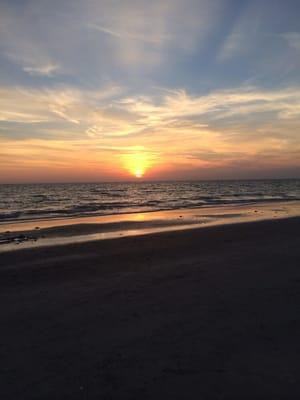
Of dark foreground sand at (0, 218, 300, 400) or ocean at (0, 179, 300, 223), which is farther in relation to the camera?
ocean at (0, 179, 300, 223)

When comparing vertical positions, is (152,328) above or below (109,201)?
above

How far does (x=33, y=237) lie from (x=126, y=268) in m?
8.88

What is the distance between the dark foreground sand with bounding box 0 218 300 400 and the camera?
170 inches

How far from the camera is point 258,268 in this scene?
32.2 ft

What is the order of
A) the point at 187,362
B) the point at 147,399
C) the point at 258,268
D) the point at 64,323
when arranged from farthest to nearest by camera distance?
1. the point at 258,268
2. the point at 64,323
3. the point at 187,362
4. the point at 147,399

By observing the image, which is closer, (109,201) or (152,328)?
(152,328)

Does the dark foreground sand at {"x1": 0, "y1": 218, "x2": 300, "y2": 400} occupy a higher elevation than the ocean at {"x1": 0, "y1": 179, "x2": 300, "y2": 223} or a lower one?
higher

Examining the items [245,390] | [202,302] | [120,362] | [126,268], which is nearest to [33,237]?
[126,268]

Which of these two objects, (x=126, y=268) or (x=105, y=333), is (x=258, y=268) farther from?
(x=105, y=333)

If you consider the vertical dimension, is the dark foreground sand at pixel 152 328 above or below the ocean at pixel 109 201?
above

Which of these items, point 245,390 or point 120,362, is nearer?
point 245,390

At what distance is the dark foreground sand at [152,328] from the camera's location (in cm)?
432

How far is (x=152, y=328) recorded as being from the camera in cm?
589

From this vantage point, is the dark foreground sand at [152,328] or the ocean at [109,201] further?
the ocean at [109,201]
